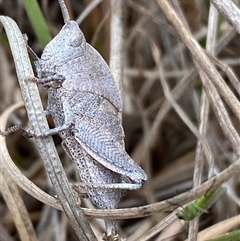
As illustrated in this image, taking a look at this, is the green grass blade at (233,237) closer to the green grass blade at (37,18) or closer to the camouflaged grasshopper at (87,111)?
the camouflaged grasshopper at (87,111)

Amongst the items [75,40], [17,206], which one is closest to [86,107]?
[75,40]

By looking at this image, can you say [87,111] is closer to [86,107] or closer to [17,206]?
[86,107]

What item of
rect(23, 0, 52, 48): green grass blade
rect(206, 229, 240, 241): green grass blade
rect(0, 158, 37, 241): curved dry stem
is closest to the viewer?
rect(206, 229, 240, 241): green grass blade

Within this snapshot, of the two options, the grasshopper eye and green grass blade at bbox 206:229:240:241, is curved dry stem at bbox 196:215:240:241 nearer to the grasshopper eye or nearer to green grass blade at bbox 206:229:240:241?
green grass blade at bbox 206:229:240:241

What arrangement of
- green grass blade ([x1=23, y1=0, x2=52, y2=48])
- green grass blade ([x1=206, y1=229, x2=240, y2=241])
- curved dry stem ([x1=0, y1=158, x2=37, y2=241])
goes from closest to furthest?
1. green grass blade ([x1=206, y1=229, x2=240, y2=241])
2. curved dry stem ([x1=0, y1=158, x2=37, y2=241])
3. green grass blade ([x1=23, y1=0, x2=52, y2=48])

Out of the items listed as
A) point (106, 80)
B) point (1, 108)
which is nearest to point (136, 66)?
point (1, 108)

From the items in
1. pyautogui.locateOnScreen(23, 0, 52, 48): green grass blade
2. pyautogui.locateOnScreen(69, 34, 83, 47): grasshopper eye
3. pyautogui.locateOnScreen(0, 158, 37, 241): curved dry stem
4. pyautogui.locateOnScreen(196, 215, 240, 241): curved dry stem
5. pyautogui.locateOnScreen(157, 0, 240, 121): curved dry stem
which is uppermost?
pyautogui.locateOnScreen(23, 0, 52, 48): green grass blade

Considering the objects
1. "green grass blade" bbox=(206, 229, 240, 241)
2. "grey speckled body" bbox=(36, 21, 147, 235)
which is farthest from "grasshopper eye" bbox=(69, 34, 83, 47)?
"green grass blade" bbox=(206, 229, 240, 241)
